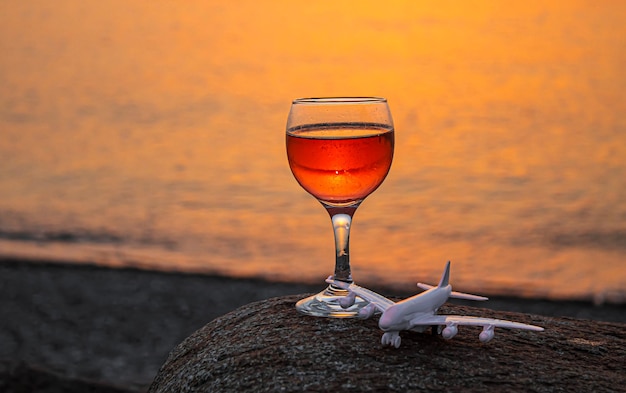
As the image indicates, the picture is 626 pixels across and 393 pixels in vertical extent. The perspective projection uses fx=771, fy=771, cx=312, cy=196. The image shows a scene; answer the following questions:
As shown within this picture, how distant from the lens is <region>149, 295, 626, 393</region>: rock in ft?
5.57

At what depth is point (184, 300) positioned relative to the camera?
5.57 metres

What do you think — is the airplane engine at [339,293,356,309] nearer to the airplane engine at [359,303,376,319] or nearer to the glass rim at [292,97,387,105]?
the airplane engine at [359,303,376,319]

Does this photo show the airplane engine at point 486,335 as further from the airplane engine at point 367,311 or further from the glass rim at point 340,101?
the glass rim at point 340,101

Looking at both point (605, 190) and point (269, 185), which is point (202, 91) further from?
point (605, 190)

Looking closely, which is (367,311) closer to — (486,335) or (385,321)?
(385,321)

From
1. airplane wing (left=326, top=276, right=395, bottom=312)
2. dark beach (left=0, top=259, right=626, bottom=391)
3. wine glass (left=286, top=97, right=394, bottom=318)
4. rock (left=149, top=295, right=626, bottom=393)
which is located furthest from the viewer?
dark beach (left=0, top=259, right=626, bottom=391)

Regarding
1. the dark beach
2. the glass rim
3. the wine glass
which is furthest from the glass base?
the dark beach

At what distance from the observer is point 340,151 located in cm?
199

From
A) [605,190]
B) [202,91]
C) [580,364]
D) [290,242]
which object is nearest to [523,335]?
[580,364]

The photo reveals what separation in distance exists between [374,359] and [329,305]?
38cm

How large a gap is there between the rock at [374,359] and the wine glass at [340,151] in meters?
0.18

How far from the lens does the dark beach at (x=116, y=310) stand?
15.9ft

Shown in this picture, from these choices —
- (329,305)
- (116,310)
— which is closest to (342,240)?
(329,305)

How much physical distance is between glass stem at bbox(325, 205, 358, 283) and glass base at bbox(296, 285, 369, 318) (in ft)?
0.20
